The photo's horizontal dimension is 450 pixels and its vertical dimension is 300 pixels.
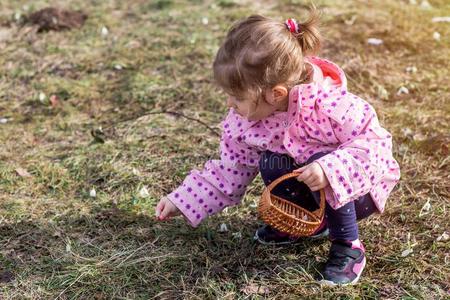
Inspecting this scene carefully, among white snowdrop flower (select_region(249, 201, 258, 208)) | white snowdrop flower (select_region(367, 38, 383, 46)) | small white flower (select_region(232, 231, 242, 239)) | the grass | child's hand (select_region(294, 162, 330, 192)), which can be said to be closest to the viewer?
child's hand (select_region(294, 162, 330, 192))

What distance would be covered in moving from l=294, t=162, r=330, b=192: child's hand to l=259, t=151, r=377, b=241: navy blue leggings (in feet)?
0.47

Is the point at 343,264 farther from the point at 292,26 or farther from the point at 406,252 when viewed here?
the point at 292,26

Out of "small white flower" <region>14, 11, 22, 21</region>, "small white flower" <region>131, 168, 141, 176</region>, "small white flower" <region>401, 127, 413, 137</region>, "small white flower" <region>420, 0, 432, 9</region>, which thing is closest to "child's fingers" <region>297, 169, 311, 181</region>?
"small white flower" <region>131, 168, 141, 176</region>

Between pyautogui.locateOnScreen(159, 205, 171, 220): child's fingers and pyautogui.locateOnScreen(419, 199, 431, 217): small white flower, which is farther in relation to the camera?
pyautogui.locateOnScreen(419, 199, 431, 217): small white flower

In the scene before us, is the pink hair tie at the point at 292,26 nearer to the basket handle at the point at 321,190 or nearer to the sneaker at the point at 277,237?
the basket handle at the point at 321,190

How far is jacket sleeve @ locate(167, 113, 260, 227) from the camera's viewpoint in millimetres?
2662

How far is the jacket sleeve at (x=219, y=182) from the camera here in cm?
266

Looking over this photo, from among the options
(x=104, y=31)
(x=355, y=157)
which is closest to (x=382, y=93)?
(x=355, y=157)

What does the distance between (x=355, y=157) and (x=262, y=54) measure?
0.51m

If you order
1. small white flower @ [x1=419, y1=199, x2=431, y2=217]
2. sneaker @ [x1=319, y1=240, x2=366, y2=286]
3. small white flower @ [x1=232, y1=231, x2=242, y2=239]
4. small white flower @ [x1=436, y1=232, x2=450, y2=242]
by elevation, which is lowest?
small white flower @ [x1=232, y1=231, x2=242, y2=239]

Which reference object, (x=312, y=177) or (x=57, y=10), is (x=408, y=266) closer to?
(x=312, y=177)

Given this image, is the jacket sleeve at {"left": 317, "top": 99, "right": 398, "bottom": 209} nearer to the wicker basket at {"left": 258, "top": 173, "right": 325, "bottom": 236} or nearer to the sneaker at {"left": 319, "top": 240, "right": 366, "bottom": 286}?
the wicker basket at {"left": 258, "top": 173, "right": 325, "bottom": 236}

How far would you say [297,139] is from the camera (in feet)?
8.16

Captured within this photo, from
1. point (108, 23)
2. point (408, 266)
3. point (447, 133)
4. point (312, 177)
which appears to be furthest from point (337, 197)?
point (108, 23)
